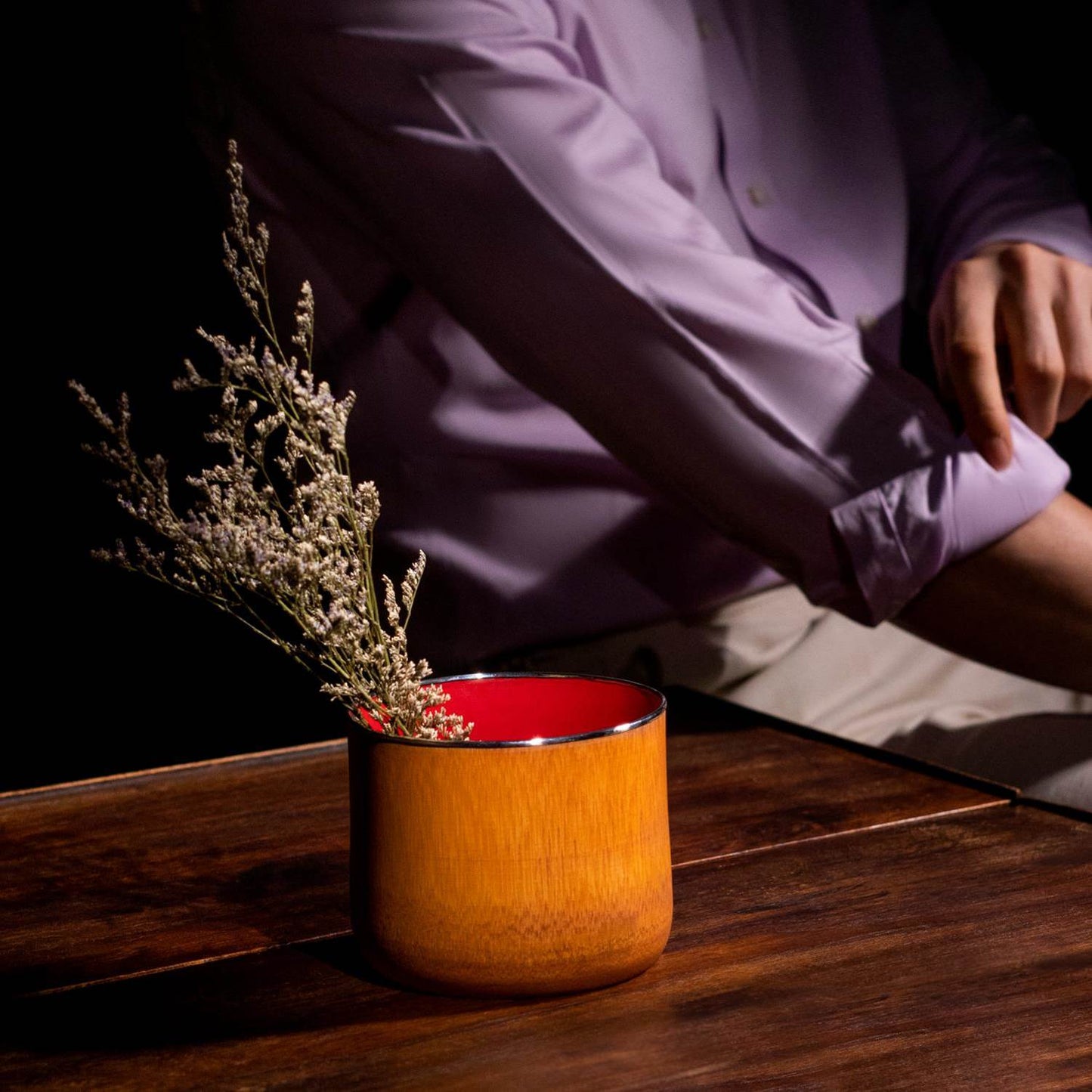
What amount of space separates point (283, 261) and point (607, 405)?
1.36 feet

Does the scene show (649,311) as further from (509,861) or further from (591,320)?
(509,861)

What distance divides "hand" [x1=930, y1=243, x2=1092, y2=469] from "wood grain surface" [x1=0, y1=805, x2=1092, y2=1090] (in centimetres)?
53

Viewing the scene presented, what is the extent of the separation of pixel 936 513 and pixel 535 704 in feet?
1.81

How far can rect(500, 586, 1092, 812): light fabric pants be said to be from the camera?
142cm

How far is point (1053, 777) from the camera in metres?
1.09

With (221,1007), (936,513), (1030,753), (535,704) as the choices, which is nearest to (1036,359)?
(936,513)

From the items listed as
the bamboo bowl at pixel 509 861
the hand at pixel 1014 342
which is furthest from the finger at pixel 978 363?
the bamboo bowl at pixel 509 861

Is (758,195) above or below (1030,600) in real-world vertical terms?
above

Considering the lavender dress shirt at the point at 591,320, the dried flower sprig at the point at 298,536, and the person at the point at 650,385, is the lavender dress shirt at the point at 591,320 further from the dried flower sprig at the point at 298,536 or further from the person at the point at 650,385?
the dried flower sprig at the point at 298,536

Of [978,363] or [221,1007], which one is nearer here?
[221,1007]

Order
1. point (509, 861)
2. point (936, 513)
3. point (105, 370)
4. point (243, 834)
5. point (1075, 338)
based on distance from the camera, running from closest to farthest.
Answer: point (509, 861) → point (243, 834) → point (936, 513) → point (1075, 338) → point (105, 370)

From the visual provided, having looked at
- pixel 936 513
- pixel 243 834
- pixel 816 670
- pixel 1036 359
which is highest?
pixel 1036 359

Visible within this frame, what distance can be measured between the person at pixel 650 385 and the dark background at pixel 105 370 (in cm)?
14

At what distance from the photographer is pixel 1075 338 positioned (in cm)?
122
